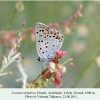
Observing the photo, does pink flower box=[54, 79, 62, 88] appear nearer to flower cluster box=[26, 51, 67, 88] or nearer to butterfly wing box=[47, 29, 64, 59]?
flower cluster box=[26, 51, 67, 88]

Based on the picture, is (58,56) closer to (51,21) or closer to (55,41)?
(55,41)

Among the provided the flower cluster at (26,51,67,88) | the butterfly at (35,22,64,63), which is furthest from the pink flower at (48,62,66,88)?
the butterfly at (35,22,64,63)

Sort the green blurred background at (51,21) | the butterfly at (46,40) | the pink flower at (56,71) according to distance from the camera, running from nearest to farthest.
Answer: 1. the pink flower at (56,71)
2. the butterfly at (46,40)
3. the green blurred background at (51,21)

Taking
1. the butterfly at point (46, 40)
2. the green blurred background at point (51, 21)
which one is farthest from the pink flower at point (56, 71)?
the green blurred background at point (51, 21)

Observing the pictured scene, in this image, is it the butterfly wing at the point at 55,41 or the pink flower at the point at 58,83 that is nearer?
the pink flower at the point at 58,83

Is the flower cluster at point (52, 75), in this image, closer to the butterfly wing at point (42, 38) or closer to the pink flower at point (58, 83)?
the pink flower at point (58, 83)
